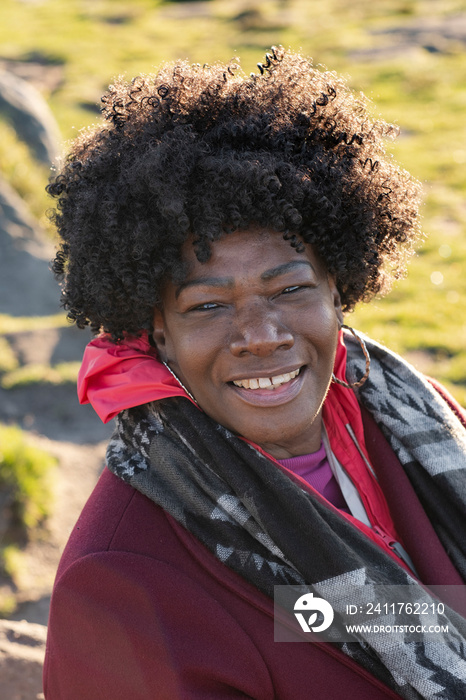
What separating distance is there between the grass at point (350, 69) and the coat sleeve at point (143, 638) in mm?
1634

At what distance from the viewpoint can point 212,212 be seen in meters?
2.23

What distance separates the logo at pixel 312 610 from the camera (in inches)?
83.8

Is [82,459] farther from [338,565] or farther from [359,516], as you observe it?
[338,565]

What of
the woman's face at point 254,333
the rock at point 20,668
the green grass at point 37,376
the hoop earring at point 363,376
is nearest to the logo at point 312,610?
the woman's face at point 254,333

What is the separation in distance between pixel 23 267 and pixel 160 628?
6.52 m

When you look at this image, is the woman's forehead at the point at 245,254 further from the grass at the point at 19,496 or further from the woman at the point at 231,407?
the grass at the point at 19,496

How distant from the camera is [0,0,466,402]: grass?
769 cm

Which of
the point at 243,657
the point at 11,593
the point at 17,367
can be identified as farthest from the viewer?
the point at 17,367

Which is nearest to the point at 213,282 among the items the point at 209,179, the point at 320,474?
the point at 209,179

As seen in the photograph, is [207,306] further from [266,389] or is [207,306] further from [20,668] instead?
[20,668]

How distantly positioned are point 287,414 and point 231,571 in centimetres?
50

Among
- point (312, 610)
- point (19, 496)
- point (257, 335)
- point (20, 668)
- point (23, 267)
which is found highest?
point (23, 267)

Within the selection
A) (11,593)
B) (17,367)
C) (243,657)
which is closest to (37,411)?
(17,367)

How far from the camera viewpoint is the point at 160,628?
198 cm
